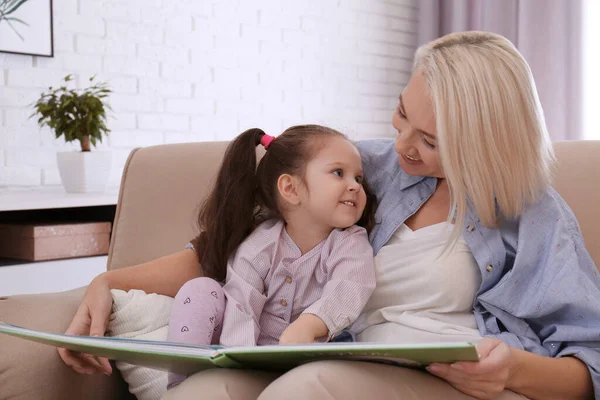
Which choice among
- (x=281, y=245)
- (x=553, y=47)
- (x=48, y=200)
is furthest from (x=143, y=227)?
(x=553, y=47)

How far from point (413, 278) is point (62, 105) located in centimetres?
161

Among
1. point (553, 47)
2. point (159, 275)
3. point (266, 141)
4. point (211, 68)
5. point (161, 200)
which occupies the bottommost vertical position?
point (159, 275)

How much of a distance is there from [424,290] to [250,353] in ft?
1.53

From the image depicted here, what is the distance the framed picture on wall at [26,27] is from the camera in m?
2.62

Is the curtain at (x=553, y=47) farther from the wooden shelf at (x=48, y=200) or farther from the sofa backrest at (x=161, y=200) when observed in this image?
the sofa backrest at (x=161, y=200)

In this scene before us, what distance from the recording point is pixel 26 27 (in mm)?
2688

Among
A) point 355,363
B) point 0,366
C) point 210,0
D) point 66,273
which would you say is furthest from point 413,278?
point 210,0

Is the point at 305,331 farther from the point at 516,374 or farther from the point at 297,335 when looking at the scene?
the point at 516,374

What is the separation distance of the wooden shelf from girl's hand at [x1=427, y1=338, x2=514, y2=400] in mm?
1549

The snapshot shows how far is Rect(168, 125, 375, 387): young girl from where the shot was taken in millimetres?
1270

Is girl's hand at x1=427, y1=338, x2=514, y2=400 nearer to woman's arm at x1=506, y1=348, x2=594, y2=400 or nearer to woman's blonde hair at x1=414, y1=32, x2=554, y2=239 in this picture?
woman's arm at x1=506, y1=348, x2=594, y2=400

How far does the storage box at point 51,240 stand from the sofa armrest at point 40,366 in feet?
2.93

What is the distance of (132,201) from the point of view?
5.58 feet

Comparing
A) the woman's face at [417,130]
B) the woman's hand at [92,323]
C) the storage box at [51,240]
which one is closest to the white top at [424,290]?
the woman's face at [417,130]
